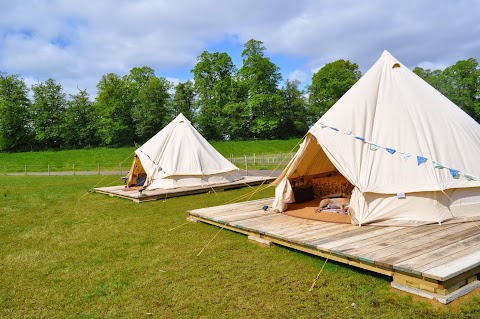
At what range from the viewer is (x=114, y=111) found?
3809 cm

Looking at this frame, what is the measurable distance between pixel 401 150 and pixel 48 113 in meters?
39.3

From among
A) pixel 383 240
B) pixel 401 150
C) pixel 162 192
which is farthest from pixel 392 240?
pixel 162 192

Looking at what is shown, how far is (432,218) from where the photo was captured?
5.62 meters

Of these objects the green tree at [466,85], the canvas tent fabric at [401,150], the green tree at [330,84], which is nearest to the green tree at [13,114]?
the green tree at [330,84]

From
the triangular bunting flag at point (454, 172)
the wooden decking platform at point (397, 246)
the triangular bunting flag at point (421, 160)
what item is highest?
the triangular bunting flag at point (421, 160)

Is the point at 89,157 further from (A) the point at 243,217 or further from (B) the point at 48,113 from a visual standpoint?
(A) the point at 243,217

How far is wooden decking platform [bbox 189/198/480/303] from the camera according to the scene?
3.70 meters

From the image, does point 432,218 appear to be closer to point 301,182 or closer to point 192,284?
point 301,182

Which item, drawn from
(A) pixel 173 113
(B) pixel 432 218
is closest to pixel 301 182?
(B) pixel 432 218

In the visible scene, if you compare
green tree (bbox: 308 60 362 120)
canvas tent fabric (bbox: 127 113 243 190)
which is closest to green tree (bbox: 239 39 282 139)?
green tree (bbox: 308 60 362 120)

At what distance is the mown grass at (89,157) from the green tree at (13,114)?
1929 millimetres

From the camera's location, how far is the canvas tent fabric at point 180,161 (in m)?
12.0

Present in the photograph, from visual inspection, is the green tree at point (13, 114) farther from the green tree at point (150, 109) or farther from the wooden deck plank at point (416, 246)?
the wooden deck plank at point (416, 246)

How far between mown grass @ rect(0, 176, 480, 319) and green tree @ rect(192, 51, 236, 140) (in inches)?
1299
